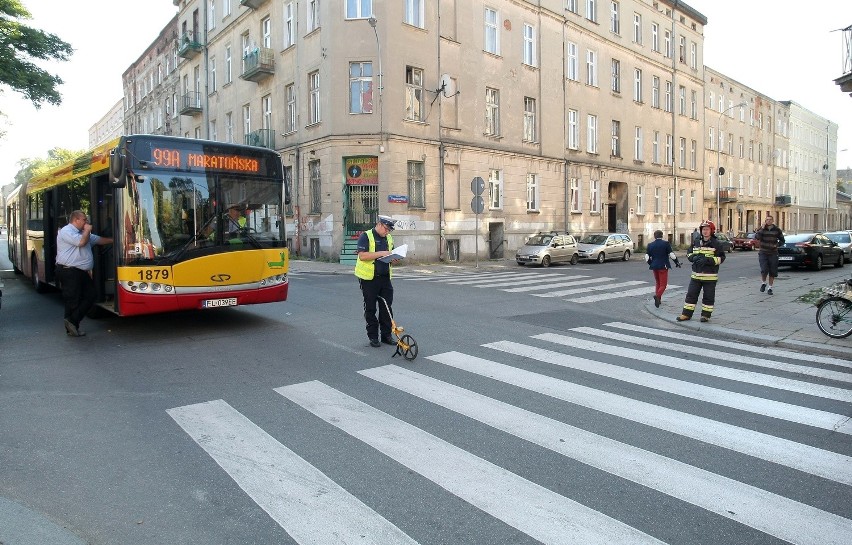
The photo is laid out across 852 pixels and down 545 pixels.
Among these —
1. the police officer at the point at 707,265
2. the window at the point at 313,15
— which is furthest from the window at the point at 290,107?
the police officer at the point at 707,265

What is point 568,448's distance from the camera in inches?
177

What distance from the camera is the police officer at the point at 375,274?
785 centimetres

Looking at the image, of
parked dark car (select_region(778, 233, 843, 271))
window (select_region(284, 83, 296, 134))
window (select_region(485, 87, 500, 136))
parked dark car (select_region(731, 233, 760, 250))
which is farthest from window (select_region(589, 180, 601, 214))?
window (select_region(284, 83, 296, 134))

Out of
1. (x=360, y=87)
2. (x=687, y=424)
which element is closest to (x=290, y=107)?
(x=360, y=87)

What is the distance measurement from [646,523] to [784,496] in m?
1.05

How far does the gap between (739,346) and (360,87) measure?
2054 centimetres

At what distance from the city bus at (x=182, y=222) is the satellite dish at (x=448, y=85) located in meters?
18.4

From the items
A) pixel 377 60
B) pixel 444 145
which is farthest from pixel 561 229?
pixel 377 60

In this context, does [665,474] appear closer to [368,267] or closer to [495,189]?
[368,267]

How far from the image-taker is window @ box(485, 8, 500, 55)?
29.8 metres

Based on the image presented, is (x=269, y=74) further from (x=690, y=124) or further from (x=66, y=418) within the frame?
(x=690, y=124)

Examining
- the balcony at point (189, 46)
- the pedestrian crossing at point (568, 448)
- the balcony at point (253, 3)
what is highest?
the balcony at point (189, 46)

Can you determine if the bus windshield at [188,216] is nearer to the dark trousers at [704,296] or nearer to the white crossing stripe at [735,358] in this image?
the white crossing stripe at [735,358]

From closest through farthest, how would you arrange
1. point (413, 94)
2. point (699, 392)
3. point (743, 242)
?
point (699, 392)
point (413, 94)
point (743, 242)
